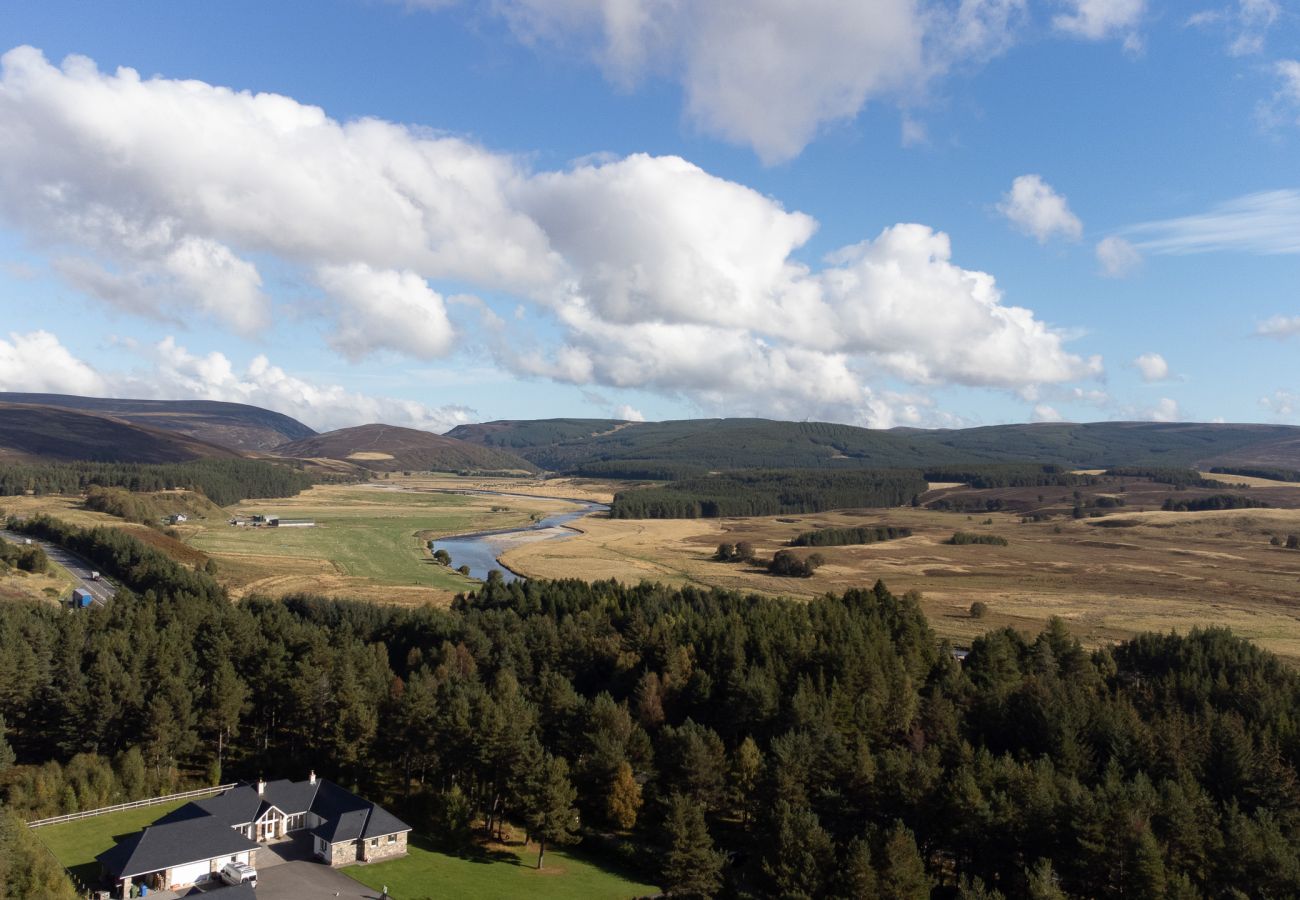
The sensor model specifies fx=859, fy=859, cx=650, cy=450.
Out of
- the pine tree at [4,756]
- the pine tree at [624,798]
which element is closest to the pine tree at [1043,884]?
the pine tree at [624,798]

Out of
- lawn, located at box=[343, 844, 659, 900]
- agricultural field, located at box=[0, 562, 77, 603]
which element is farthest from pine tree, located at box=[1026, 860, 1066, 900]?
agricultural field, located at box=[0, 562, 77, 603]

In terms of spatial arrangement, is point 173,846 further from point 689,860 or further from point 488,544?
point 488,544

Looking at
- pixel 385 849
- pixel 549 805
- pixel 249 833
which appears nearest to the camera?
pixel 549 805

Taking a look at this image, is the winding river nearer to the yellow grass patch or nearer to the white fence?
the yellow grass patch

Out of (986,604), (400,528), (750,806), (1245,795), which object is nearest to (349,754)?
(750,806)

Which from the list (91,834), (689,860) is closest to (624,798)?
(689,860)
